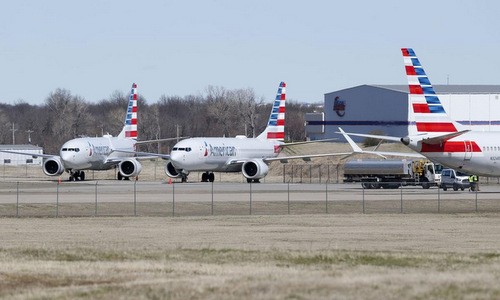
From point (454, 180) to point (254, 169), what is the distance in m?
19.6

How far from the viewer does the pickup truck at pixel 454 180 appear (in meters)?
80.9

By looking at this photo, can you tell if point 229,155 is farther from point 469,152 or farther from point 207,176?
point 469,152

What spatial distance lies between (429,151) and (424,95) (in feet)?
10.5

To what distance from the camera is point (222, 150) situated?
96.8 meters

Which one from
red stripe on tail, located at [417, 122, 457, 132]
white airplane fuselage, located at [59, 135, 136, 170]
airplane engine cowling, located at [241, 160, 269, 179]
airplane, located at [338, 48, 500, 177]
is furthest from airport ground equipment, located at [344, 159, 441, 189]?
white airplane fuselage, located at [59, 135, 136, 170]

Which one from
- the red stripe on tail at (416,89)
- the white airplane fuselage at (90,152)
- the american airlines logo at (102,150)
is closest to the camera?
the red stripe on tail at (416,89)

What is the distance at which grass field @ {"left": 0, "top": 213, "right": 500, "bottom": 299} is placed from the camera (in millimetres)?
24125

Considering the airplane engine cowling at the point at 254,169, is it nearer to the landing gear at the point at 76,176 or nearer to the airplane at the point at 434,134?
the landing gear at the point at 76,176

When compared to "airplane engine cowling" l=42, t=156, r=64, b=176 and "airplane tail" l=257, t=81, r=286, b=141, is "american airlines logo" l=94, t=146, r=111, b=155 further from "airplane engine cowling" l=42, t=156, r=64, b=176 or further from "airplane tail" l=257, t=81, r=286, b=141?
"airplane tail" l=257, t=81, r=286, b=141

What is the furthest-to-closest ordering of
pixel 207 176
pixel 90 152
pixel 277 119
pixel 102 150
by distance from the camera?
pixel 277 119 → pixel 102 150 → pixel 90 152 → pixel 207 176

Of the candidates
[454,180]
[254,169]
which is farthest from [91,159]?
[454,180]

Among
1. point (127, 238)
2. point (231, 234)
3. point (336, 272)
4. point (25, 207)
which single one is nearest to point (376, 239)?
point (231, 234)

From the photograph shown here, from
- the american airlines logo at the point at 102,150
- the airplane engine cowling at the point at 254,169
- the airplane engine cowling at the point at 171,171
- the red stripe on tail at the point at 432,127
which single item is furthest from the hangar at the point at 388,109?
the red stripe on tail at the point at 432,127

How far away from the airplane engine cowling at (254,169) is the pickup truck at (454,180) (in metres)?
16.8
